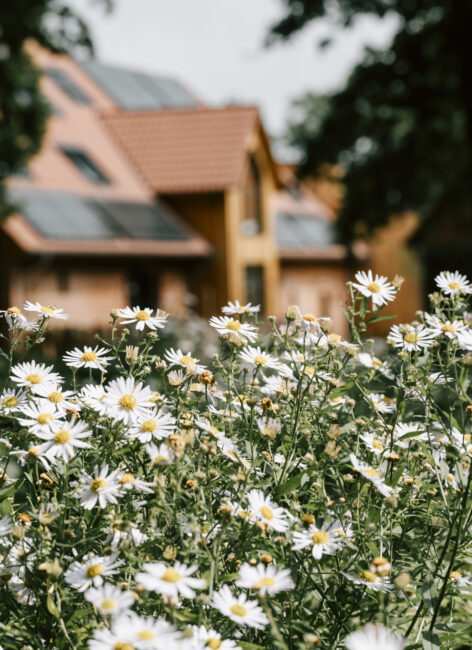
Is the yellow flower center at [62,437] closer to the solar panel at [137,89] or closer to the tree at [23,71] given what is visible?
the tree at [23,71]

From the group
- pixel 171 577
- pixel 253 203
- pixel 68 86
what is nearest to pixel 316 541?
pixel 171 577

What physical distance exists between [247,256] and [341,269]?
617cm

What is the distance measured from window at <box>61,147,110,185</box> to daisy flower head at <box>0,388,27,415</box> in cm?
1742

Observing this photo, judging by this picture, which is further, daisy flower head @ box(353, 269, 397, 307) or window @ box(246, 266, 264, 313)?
window @ box(246, 266, 264, 313)

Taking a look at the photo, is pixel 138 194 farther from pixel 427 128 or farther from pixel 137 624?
pixel 137 624

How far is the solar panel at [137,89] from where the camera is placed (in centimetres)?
2327

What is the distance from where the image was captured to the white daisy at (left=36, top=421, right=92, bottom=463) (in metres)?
1.67

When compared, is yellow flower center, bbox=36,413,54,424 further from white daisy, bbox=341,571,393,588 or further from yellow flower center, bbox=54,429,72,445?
white daisy, bbox=341,571,393,588

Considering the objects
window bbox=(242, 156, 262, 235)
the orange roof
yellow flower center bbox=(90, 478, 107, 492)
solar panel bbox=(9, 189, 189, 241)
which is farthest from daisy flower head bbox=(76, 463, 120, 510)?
window bbox=(242, 156, 262, 235)

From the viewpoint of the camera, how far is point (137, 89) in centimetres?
2448

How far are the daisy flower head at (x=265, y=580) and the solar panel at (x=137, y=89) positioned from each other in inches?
892

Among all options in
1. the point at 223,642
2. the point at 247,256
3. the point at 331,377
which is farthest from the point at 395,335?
the point at 247,256

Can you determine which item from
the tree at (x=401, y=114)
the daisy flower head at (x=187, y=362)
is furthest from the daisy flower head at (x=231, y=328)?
the tree at (x=401, y=114)

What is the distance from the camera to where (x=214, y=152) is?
67.1 feet
